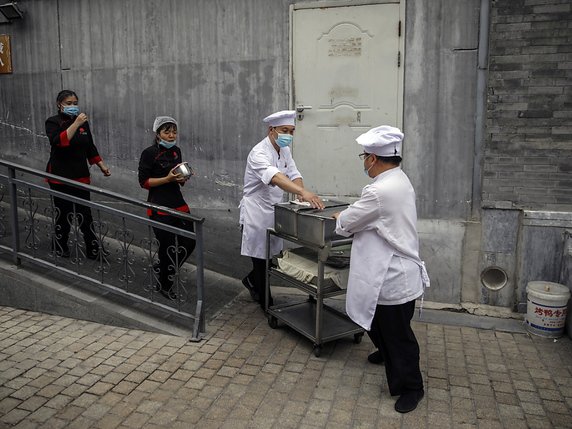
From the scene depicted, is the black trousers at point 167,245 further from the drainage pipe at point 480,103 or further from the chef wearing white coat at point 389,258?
the drainage pipe at point 480,103

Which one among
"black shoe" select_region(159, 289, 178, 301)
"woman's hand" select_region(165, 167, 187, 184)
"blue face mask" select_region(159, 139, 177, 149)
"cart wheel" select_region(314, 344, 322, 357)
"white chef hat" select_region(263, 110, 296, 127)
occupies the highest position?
"white chef hat" select_region(263, 110, 296, 127)

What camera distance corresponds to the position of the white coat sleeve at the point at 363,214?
11.8ft

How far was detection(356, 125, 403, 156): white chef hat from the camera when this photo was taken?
360cm

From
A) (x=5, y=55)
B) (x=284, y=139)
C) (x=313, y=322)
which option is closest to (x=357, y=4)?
(x=284, y=139)

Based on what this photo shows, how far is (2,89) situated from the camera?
7.46 metres

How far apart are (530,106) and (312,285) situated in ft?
9.00

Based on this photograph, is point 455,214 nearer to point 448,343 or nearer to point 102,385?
point 448,343

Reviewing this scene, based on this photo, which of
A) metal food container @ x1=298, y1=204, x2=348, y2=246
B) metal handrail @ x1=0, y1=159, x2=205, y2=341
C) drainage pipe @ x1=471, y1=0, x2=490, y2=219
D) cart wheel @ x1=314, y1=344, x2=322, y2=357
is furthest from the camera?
drainage pipe @ x1=471, y1=0, x2=490, y2=219

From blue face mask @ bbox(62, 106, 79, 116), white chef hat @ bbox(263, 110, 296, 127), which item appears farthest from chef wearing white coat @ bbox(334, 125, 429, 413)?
blue face mask @ bbox(62, 106, 79, 116)

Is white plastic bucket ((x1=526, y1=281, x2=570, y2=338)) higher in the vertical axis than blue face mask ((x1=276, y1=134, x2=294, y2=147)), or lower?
lower

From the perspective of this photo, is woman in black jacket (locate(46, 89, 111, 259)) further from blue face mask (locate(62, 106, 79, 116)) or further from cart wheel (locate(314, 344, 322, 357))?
cart wheel (locate(314, 344, 322, 357))

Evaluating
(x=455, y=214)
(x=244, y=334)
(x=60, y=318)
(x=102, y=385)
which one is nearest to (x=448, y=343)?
(x=455, y=214)

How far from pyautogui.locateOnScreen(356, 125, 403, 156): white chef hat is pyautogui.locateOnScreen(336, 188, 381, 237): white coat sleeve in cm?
28

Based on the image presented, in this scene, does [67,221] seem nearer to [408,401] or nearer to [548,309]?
[408,401]
